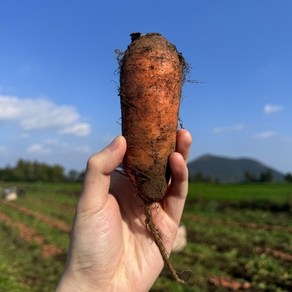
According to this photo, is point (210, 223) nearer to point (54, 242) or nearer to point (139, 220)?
point (54, 242)

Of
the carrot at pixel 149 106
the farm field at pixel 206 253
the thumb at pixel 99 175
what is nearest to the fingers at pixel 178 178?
the carrot at pixel 149 106

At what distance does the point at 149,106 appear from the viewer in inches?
141

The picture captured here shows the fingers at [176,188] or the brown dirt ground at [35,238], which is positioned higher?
the fingers at [176,188]

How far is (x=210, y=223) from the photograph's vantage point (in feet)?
76.2

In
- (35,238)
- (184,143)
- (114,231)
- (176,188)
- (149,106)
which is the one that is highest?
(149,106)

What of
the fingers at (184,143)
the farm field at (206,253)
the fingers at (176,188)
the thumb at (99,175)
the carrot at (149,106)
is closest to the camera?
the thumb at (99,175)

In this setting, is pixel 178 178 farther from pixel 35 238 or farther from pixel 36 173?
pixel 36 173

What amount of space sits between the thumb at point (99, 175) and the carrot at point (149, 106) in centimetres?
62

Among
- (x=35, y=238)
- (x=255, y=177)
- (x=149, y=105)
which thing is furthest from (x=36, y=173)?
(x=149, y=105)

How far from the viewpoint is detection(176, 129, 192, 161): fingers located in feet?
10.6

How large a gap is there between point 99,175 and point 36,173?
96639mm

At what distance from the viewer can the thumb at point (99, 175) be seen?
283cm

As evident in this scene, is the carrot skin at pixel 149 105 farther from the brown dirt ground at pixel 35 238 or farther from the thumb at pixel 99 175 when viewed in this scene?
the brown dirt ground at pixel 35 238

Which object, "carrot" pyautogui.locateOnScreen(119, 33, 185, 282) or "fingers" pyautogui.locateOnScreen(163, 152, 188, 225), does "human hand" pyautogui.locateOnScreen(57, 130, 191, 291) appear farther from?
"carrot" pyautogui.locateOnScreen(119, 33, 185, 282)
